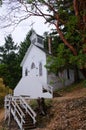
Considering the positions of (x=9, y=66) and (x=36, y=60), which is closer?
(x=36, y=60)

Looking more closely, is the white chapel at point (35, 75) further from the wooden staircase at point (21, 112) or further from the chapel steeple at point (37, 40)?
the wooden staircase at point (21, 112)

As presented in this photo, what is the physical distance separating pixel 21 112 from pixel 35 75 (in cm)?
1586

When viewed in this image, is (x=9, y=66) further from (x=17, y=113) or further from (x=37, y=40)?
(x=17, y=113)

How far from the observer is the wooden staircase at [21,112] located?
20500 mm

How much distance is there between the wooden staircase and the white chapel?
6872 mm

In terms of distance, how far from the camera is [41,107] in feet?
71.9

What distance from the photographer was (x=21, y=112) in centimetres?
A: 2158

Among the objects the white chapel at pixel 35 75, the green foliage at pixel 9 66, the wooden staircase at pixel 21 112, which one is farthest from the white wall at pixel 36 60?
the wooden staircase at pixel 21 112

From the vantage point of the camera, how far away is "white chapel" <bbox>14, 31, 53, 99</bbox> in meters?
32.3

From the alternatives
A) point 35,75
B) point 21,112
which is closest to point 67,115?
point 21,112

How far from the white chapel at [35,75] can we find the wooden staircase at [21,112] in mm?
6872

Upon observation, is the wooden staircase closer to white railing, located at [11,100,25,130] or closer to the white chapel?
white railing, located at [11,100,25,130]

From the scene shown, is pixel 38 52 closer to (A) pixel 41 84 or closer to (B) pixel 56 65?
(A) pixel 41 84

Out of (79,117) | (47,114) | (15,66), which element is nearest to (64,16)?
(79,117)
